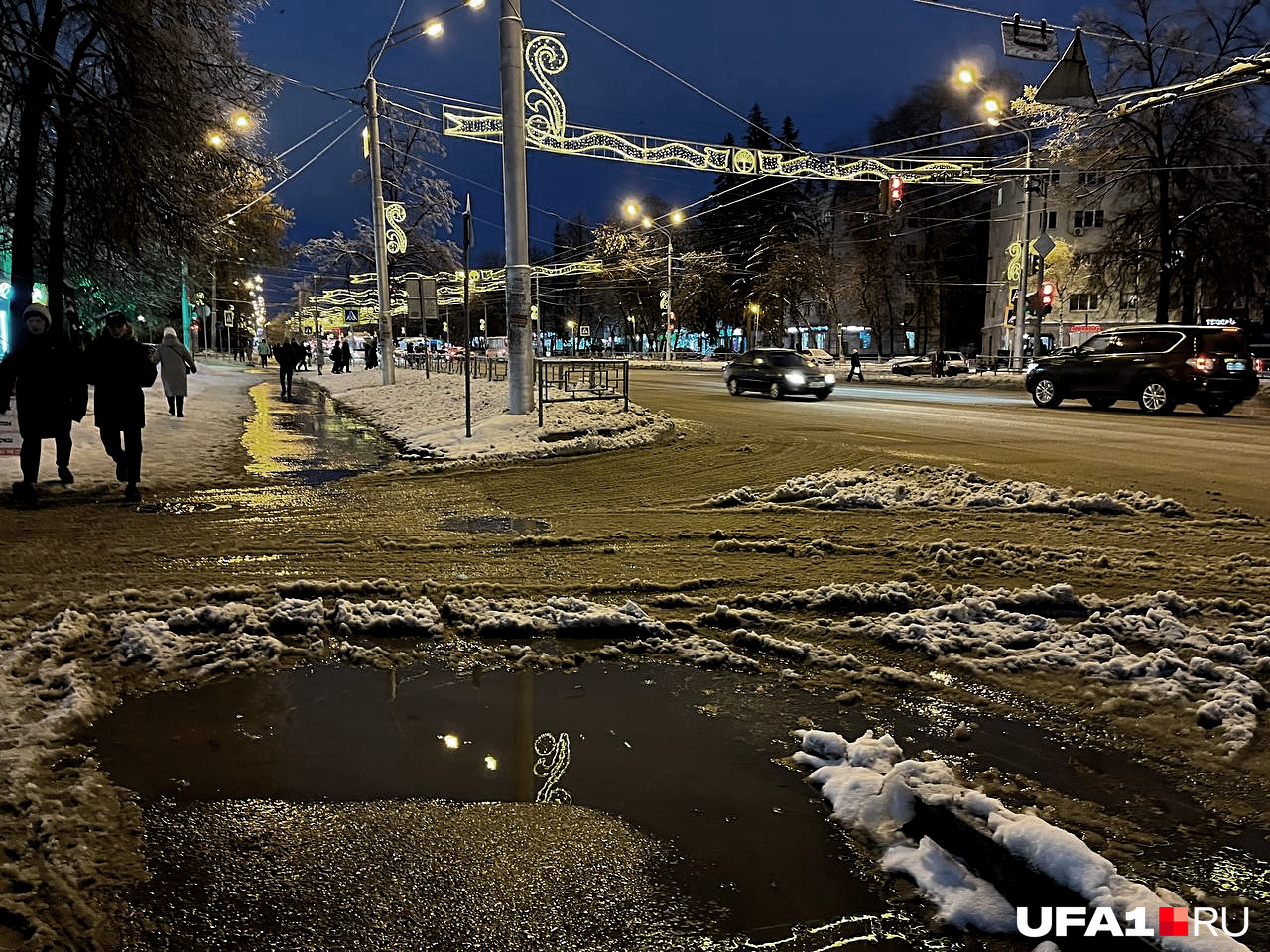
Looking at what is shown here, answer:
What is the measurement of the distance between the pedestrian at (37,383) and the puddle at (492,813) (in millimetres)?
6392

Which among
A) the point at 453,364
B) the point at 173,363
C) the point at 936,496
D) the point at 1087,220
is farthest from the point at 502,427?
the point at 1087,220

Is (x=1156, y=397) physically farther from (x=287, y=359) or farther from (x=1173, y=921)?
(x=287, y=359)

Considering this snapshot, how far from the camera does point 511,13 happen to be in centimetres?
1570

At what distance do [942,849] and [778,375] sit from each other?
Answer: 2470 cm

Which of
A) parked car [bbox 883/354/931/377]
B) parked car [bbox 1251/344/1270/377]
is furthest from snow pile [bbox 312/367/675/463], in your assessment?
parked car [bbox 883/354/931/377]

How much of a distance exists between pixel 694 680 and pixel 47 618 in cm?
403

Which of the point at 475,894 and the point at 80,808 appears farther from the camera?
the point at 80,808

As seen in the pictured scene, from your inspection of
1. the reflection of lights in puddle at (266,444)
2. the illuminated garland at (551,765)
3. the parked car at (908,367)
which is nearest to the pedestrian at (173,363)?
the reflection of lights in puddle at (266,444)

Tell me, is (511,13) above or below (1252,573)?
above

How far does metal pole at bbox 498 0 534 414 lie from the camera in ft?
51.7

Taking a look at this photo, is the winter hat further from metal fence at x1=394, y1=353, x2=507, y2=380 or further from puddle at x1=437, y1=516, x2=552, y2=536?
metal fence at x1=394, y1=353, x2=507, y2=380

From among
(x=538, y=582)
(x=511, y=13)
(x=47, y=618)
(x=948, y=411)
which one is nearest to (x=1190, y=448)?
(x=948, y=411)

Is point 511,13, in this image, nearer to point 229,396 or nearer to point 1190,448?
point 1190,448

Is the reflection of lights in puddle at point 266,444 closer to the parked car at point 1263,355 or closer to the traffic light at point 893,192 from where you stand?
the traffic light at point 893,192
